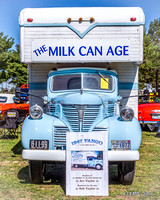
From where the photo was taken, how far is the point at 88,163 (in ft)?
15.8

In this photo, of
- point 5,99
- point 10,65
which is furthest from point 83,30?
point 10,65

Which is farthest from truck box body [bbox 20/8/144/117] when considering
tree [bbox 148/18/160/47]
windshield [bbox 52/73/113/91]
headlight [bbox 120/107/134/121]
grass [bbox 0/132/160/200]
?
tree [bbox 148/18/160/47]

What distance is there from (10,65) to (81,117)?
28.2 metres

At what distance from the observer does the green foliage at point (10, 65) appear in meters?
30.9

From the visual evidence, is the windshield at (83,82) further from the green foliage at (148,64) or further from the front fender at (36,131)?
the green foliage at (148,64)

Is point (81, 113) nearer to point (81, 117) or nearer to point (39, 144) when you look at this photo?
point (81, 117)

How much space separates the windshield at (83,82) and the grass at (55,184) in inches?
73.9

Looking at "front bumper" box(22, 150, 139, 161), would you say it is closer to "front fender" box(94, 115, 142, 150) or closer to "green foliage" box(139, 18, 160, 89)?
"front fender" box(94, 115, 142, 150)

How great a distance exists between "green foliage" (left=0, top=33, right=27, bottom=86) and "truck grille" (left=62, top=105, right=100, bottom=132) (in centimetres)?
2626

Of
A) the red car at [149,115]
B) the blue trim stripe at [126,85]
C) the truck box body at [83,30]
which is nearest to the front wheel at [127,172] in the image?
the truck box body at [83,30]

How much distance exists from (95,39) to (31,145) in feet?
8.89

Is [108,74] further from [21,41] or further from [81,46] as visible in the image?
[21,41]

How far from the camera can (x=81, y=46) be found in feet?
20.7

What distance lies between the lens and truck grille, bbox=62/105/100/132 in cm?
517
